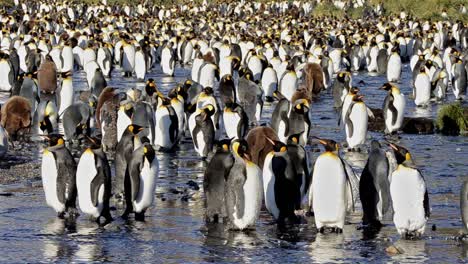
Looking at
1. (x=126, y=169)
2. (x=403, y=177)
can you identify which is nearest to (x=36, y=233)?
(x=126, y=169)

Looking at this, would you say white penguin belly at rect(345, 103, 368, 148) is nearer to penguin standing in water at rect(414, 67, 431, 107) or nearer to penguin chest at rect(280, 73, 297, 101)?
penguin chest at rect(280, 73, 297, 101)

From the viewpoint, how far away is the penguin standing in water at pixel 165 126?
1511 cm

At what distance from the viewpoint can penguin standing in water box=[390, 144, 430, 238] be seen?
9.68m

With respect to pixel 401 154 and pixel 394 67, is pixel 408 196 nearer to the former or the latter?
pixel 401 154

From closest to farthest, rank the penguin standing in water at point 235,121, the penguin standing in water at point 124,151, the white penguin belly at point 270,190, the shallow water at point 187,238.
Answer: the shallow water at point 187,238 < the white penguin belly at point 270,190 < the penguin standing in water at point 124,151 < the penguin standing in water at point 235,121

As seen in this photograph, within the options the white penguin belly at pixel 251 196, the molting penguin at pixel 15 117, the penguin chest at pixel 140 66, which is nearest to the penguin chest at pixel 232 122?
the molting penguin at pixel 15 117

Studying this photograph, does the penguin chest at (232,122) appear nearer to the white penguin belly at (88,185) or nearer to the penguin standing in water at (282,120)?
the penguin standing in water at (282,120)

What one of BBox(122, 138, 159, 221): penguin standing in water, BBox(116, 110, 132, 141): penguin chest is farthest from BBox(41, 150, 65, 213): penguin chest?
BBox(116, 110, 132, 141): penguin chest

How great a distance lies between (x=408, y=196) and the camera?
969 cm

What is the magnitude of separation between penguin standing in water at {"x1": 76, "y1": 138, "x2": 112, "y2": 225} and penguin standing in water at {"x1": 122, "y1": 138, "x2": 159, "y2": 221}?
0.80ft

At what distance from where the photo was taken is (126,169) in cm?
1072

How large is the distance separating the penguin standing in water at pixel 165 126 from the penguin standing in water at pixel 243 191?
199 inches

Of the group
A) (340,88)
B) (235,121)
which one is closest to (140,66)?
(340,88)

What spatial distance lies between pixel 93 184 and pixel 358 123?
581cm
